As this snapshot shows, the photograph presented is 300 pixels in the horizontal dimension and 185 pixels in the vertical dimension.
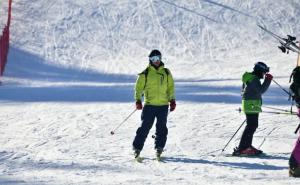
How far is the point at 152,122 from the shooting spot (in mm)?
9523

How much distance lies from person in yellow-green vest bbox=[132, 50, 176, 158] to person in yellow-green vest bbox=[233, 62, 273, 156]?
49.8 inches

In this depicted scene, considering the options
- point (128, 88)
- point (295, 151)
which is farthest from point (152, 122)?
point (128, 88)

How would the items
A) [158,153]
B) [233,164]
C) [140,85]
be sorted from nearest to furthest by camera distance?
1. [233,164]
2. [140,85]
3. [158,153]

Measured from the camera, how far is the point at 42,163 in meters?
9.22

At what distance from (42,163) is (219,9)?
22.2 m

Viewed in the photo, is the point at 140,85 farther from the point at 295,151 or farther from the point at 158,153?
the point at 295,151

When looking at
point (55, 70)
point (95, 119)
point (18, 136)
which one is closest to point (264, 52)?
point (55, 70)

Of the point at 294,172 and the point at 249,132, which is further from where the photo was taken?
the point at 249,132

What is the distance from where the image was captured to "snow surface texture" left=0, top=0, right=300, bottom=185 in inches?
351

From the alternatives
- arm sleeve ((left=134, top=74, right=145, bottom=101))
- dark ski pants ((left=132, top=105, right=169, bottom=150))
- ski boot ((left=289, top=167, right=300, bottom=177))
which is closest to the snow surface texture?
ski boot ((left=289, top=167, right=300, bottom=177))

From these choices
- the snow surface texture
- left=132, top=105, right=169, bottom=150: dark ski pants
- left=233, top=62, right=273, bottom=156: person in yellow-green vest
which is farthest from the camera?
left=233, top=62, right=273, bottom=156: person in yellow-green vest

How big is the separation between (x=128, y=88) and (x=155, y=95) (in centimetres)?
1006

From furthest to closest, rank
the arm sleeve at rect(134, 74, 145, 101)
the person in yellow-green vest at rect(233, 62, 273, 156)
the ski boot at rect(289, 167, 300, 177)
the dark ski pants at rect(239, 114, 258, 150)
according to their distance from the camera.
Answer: the dark ski pants at rect(239, 114, 258, 150)
the person in yellow-green vest at rect(233, 62, 273, 156)
the arm sleeve at rect(134, 74, 145, 101)
the ski boot at rect(289, 167, 300, 177)

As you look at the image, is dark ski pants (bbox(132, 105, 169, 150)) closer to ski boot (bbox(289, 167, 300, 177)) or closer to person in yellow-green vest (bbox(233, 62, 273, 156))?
person in yellow-green vest (bbox(233, 62, 273, 156))
